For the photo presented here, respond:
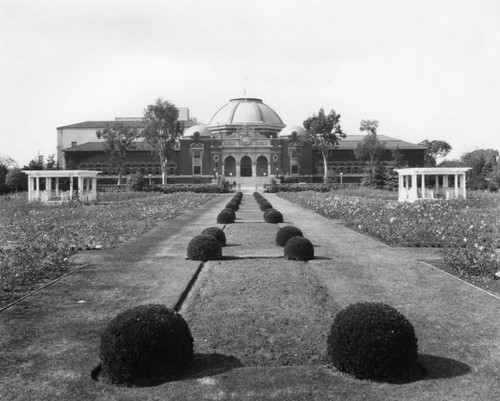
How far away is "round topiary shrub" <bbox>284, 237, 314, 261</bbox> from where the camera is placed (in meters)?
13.6

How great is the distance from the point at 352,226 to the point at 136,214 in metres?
9.99

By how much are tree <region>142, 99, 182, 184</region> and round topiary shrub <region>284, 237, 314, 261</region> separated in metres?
59.2

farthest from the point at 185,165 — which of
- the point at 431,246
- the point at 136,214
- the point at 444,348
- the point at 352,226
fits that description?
the point at 444,348

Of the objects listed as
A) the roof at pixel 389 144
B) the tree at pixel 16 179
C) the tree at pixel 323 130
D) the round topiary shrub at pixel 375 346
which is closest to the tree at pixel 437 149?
the roof at pixel 389 144

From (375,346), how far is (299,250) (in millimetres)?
7556

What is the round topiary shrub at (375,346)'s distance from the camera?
6074 mm

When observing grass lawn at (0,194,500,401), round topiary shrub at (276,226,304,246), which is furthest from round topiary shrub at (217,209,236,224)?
grass lawn at (0,194,500,401)

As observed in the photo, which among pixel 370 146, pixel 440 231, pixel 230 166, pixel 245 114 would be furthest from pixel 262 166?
pixel 440 231

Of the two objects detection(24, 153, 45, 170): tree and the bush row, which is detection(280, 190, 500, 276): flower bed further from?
detection(24, 153, 45, 170): tree

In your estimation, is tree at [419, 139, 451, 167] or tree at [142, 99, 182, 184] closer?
tree at [142, 99, 182, 184]

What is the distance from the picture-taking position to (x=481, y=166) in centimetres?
7525

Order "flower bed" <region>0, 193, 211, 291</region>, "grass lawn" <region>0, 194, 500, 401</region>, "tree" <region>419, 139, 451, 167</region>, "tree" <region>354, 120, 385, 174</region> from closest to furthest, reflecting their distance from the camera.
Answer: "grass lawn" <region>0, 194, 500, 401</region> < "flower bed" <region>0, 193, 211, 291</region> < "tree" <region>354, 120, 385, 174</region> < "tree" <region>419, 139, 451, 167</region>

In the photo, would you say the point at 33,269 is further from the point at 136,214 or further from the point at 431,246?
the point at 136,214

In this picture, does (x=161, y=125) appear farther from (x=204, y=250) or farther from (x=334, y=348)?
(x=334, y=348)
